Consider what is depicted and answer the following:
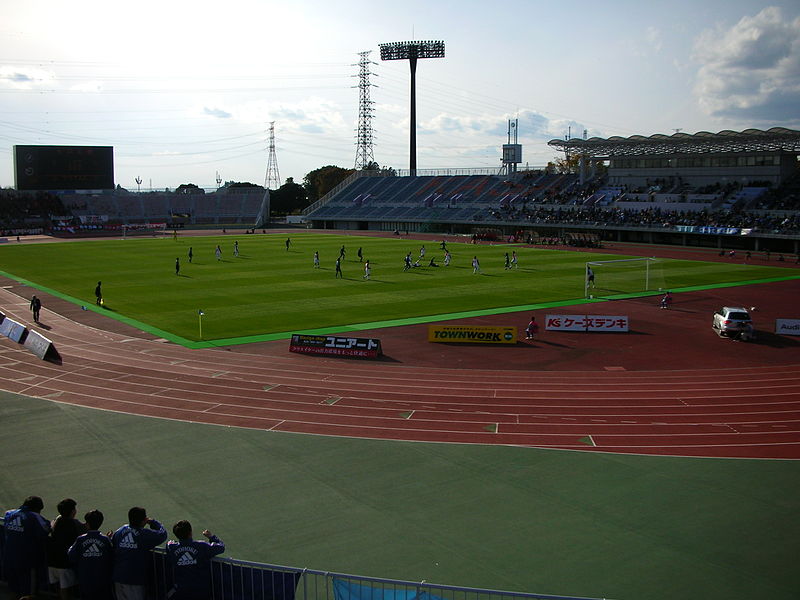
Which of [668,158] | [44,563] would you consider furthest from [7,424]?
[668,158]

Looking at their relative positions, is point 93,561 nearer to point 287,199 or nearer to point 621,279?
point 621,279

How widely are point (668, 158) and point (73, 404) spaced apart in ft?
267

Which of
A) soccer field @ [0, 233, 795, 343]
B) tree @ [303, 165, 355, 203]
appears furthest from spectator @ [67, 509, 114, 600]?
tree @ [303, 165, 355, 203]

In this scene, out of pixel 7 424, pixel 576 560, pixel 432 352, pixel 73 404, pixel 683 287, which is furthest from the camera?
pixel 683 287

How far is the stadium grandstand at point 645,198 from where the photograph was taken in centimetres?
7269

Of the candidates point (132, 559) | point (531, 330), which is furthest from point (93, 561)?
point (531, 330)

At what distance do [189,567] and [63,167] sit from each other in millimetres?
110104

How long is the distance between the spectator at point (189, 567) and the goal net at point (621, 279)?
34.3 m

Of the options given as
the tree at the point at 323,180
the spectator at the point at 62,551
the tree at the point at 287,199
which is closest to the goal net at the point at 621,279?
the spectator at the point at 62,551

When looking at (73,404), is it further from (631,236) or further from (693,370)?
(631,236)

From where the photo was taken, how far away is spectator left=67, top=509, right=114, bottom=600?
8.48 m

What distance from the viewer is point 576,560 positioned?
1208cm

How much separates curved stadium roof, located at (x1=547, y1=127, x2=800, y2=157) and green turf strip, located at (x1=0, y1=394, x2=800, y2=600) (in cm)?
6125

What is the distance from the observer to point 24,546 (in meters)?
8.88
